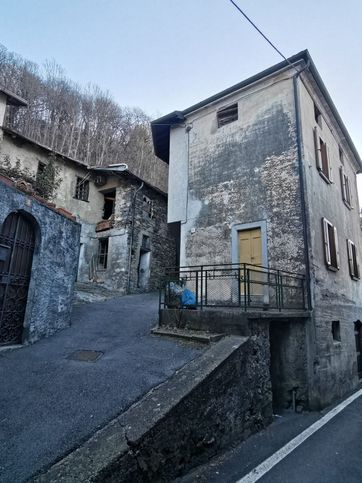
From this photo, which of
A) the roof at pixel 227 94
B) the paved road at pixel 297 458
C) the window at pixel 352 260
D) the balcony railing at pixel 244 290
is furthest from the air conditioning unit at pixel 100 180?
the paved road at pixel 297 458

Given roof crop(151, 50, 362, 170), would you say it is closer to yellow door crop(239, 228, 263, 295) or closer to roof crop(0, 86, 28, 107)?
yellow door crop(239, 228, 263, 295)

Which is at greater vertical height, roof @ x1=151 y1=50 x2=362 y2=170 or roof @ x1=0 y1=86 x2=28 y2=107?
roof @ x1=0 y1=86 x2=28 y2=107

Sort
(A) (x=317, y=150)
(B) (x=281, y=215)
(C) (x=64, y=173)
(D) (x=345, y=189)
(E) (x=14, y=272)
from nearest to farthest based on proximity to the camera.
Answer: (E) (x=14, y=272)
(B) (x=281, y=215)
(A) (x=317, y=150)
(D) (x=345, y=189)
(C) (x=64, y=173)

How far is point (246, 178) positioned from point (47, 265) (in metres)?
6.41

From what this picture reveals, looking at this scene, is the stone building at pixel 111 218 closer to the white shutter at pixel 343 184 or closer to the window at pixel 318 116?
the window at pixel 318 116

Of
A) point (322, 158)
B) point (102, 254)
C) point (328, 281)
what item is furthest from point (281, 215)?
point (102, 254)

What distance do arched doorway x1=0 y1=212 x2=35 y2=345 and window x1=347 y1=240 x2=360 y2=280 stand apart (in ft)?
34.6

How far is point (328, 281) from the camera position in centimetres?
849

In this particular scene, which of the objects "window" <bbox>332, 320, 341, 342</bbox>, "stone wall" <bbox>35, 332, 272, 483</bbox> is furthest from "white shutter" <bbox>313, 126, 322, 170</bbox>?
"stone wall" <bbox>35, 332, 272, 483</bbox>

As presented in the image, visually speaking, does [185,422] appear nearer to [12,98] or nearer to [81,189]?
[12,98]

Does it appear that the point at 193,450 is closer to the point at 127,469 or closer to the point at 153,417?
the point at 153,417

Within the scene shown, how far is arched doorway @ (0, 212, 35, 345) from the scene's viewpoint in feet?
17.7

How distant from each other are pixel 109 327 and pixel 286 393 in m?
4.44

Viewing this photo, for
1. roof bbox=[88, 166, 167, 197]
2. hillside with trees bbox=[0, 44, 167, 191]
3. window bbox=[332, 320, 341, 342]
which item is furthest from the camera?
hillside with trees bbox=[0, 44, 167, 191]
